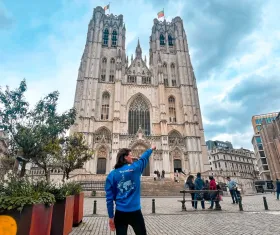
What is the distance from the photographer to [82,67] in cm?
3434

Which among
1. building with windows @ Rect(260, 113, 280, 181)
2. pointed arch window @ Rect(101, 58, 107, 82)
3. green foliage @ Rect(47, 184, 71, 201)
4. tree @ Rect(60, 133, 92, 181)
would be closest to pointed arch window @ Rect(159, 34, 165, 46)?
pointed arch window @ Rect(101, 58, 107, 82)

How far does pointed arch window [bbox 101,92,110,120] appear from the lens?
30.4 m

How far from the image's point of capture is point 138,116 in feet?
103

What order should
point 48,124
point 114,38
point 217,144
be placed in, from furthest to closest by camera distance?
1. point 217,144
2. point 114,38
3. point 48,124

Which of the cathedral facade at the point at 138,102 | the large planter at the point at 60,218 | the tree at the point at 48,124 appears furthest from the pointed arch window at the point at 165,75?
the large planter at the point at 60,218

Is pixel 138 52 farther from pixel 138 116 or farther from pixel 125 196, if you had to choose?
pixel 125 196

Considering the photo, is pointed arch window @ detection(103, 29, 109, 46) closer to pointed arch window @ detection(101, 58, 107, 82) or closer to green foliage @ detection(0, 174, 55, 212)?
pointed arch window @ detection(101, 58, 107, 82)

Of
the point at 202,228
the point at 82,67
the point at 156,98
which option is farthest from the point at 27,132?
the point at 82,67

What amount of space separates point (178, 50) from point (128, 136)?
2056cm

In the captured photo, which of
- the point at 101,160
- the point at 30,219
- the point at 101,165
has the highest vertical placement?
the point at 101,160

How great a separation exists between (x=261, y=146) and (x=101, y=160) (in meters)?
46.2

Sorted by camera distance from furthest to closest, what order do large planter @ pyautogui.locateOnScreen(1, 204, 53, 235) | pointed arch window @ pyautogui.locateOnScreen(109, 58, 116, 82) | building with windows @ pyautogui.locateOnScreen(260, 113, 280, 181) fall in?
building with windows @ pyautogui.locateOnScreen(260, 113, 280, 181)
pointed arch window @ pyautogui.locateOnScreen(109, 58, 116, 82)
large planter @ pyautogui.locateOnScreen(1, 204, 53, 235)

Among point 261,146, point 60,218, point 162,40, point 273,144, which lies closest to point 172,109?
point 162,40

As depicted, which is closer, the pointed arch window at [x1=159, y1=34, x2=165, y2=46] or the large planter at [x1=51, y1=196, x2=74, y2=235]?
the large planter at [x1=51, y1=196, x2=74, y2=235]
